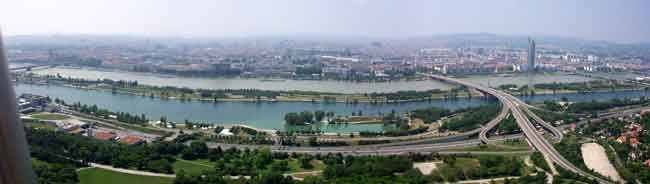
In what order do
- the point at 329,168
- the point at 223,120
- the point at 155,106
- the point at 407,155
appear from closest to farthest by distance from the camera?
the point at 329,168
the point at 407,155
the point at 223,120
the point at 155,106

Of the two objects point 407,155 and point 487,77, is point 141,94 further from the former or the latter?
point 487,77

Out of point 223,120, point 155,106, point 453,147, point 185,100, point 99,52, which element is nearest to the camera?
point 453,147

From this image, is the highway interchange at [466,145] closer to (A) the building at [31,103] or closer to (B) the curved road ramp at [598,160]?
(B) the curved road ramp at [598,160]

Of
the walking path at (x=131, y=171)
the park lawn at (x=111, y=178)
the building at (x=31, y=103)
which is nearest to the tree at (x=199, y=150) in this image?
the walking path at (x=131, y=171)

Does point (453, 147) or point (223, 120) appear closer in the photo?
point (453, 147)

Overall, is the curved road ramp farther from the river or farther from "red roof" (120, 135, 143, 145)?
"red roof" (120, 135, 143, 145)

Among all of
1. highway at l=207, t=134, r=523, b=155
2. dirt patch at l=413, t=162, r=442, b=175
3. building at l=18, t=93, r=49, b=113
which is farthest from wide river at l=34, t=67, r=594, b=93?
dirt patch at l=413, t=162, r=442, b=175

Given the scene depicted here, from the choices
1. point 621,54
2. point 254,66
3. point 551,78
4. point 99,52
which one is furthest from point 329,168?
point 621,54
